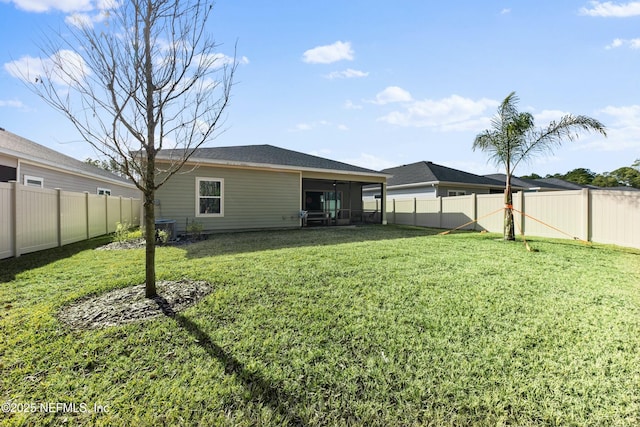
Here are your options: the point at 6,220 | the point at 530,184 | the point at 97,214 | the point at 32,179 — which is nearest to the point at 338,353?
the point at 6,220

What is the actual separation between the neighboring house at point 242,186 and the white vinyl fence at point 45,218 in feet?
7.09

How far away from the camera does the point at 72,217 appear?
835 cm

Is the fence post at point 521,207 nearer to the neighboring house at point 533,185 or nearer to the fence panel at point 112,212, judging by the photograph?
the neighboring house at point 533,185

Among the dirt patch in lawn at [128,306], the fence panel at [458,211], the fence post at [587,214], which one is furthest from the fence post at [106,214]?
the fence post at [587,214]

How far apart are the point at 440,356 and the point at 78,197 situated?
10826 mm

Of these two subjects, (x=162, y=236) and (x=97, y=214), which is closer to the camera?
(x=162, y=236)

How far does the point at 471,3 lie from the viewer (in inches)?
295

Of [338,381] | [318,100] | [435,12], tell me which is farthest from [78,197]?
[435,12]

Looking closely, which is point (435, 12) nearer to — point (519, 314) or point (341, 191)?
point (519, 314)

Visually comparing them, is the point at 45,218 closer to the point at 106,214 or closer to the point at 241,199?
the point at 106,214

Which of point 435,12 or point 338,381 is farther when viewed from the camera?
point 435,12

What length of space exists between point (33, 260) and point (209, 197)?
545 centimetres

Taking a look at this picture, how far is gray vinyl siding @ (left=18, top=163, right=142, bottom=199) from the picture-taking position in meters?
10.3

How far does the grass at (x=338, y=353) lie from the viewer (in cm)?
203
